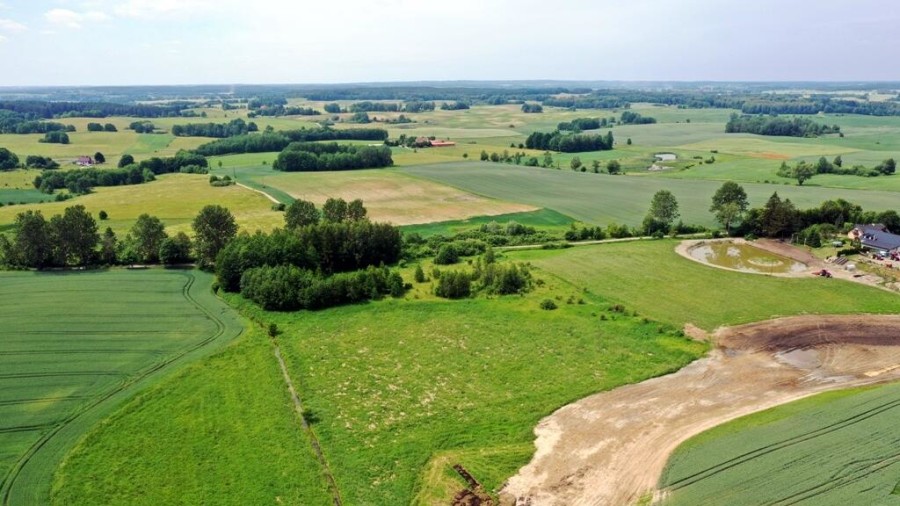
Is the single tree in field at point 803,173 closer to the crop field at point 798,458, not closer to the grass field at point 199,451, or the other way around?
the crop field at point 798,458

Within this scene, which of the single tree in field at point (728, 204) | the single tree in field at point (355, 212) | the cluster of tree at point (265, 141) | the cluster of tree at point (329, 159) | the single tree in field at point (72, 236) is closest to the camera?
the single tree in field at point (72, 236)

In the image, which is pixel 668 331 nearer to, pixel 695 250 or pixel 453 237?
pixel 695 250

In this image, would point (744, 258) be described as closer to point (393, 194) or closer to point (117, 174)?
point (393, 194)

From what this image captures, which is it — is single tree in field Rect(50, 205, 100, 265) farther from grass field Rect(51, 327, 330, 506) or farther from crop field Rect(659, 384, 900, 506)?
crop field Rect(659, 384, 900, 506)

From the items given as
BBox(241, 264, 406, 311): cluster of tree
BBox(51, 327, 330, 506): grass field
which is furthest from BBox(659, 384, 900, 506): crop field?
BBox(241, 264, 406, 311): cluster of tree

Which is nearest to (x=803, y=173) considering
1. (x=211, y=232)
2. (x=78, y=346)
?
(x=211, y=232)

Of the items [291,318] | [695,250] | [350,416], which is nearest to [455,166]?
[695,250]

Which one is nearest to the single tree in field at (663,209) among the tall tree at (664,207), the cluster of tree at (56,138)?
the tall tree at (664,207)
